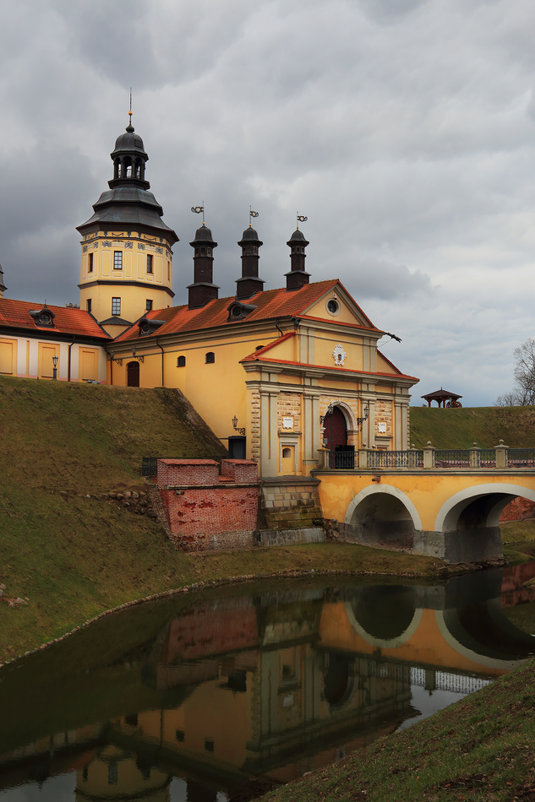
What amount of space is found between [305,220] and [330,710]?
32.8 meters

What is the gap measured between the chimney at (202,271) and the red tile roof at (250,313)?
73cm

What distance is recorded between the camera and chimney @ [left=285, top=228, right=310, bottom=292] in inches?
1620

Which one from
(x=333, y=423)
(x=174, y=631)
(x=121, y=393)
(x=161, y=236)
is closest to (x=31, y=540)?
(x=174, y=631)

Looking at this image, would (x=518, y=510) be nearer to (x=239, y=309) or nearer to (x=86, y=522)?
(x=239, y=309)

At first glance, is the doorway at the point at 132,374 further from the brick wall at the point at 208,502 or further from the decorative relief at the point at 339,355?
the brick wall at the point at 208,502

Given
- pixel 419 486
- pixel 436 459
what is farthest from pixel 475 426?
pixel 419 486

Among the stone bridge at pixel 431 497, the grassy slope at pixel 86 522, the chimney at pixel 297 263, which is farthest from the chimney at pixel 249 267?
the stone bridge at pixel 431 497

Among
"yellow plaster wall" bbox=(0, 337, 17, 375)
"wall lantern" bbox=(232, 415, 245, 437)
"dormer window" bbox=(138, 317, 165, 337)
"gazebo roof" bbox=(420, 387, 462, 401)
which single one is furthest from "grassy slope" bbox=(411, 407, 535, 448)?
"yellow plaster wall" bbox=(0, 337, 17, 375)

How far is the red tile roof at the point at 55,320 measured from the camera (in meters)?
42.7

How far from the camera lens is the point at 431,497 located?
3092 centimetres

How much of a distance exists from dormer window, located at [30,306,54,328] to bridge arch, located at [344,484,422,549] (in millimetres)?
22058

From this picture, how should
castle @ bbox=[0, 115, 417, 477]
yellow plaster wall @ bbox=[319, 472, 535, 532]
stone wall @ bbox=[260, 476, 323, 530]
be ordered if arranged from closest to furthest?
yellow plaster wall @ bbox=[319, 472, 535, 532]
stone wall @ bbox=[260, 476, 323, 530]
castle @ bbox=[0, 115, 417, 477]

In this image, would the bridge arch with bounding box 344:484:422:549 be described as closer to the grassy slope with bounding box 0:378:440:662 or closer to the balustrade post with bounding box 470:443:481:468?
the grassy slope with bounding box 0:378:440:662

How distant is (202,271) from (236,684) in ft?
105
